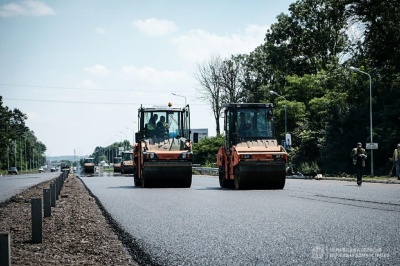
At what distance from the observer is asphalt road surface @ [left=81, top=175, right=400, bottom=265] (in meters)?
7.24

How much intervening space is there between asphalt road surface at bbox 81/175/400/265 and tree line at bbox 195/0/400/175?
25650 millimetres

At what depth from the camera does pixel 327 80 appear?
54.7m

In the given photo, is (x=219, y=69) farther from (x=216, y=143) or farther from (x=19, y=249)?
(x=19, y=249)

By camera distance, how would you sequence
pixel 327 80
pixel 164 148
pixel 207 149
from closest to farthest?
1. pixel 164 148
2. pixel 327 80
3. pixel 207 149

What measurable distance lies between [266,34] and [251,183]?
151 ft

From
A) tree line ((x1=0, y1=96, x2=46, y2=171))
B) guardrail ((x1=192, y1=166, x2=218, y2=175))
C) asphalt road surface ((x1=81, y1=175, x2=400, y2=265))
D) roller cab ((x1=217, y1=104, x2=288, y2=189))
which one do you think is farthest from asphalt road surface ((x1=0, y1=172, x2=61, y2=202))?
tree line ((x1=0, y1=96, x2=46, y2=171))

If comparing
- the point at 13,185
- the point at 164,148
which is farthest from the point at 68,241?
the point at 13,185

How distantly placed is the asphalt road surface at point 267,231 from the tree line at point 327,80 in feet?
84.2

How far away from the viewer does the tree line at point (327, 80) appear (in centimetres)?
3928

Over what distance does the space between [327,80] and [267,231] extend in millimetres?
46575

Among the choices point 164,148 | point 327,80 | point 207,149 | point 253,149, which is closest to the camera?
point 253,149
